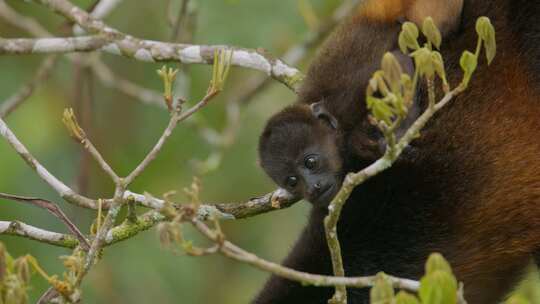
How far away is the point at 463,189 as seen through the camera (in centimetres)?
319

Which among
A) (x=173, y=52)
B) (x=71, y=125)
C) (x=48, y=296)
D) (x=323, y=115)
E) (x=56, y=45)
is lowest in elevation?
(x=48, y=296)

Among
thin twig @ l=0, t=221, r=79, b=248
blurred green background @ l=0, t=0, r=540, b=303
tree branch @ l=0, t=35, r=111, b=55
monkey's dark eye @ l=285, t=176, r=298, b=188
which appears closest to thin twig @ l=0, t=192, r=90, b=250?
thin twig @ l=0, t=221, r=79, b=248

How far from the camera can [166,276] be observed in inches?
249

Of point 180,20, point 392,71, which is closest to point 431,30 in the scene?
point 392,71

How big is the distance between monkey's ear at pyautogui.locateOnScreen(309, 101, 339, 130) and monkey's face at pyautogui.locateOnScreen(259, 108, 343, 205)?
0.6 inches

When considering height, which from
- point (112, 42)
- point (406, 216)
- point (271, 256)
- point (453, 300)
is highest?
point (271, 256)

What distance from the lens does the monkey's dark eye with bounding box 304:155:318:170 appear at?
3.59m

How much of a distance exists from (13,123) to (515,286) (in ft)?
11.8

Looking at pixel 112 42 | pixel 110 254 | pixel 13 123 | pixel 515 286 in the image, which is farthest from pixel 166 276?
pixel 515 286

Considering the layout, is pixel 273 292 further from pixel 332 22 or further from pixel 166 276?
pixel 166 276

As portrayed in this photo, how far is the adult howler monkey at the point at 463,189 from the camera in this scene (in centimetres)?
319

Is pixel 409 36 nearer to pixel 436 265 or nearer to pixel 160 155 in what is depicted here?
pixel 436 265

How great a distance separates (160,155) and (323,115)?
3.11m

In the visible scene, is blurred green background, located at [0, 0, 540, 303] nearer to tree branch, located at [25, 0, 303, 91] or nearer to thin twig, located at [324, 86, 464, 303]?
tree branch, located at [25, 0, 303, 91]
